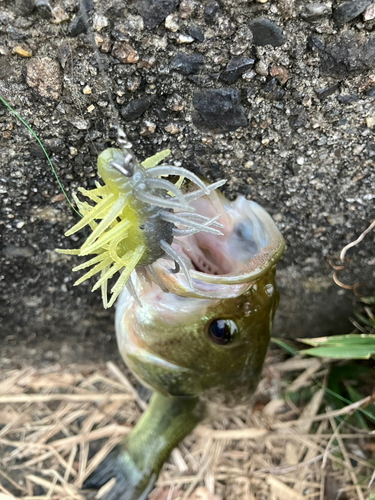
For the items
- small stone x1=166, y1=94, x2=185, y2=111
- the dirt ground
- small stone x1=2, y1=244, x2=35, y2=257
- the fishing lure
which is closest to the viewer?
the fishing lure

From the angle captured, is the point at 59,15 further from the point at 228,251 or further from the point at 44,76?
the point at 228,251

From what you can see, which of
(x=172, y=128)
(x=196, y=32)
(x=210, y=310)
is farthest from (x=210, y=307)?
(x=196, y=32)

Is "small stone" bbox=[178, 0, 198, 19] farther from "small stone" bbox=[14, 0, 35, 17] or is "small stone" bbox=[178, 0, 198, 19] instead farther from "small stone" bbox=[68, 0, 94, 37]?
"small stone" bbox=[14, 0, 35, 17]

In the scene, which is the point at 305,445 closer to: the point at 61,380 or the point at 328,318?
the point at 328,318

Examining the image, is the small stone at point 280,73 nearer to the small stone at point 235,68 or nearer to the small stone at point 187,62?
the small stone at point 235,68

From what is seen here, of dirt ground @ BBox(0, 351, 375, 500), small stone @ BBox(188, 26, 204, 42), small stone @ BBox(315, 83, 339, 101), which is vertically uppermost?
small stone @ BBox(188, 26, 204, 42)

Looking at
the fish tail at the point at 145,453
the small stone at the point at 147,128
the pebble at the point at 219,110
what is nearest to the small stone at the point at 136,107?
the small stone at the point at 147,128

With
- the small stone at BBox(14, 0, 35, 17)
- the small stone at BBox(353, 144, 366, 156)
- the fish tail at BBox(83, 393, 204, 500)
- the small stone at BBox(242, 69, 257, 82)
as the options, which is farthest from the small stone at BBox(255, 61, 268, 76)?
the fish tail at BBox(83, 393, 204, 500)
